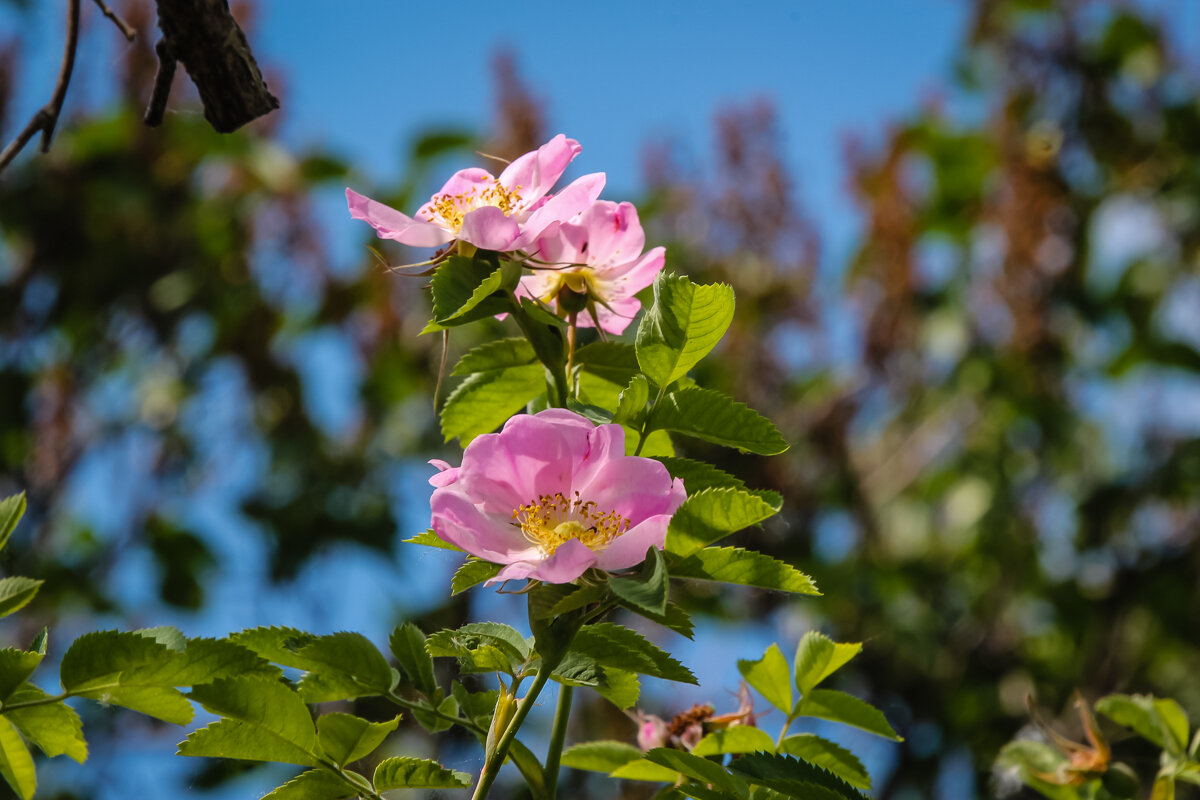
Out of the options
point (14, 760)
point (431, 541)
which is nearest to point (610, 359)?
point (431, 541)

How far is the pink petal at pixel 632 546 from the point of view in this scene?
1.52 feet

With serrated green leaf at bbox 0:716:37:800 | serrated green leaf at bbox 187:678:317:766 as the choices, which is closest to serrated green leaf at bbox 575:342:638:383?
serrated green leaf at bbox 187:678:317:766

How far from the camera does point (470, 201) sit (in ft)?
2.12

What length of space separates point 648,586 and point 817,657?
0.25m

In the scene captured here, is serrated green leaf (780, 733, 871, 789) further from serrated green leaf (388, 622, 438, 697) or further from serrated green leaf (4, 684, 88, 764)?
serrated green leaf (4, 684, 88, 764)

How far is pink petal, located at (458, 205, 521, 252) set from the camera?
0.54 metres

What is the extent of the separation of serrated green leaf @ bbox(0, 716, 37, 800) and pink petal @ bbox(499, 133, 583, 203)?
0.39 m

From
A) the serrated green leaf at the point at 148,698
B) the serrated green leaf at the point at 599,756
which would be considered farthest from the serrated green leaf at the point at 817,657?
the serrated green leaf at the point at 148,698

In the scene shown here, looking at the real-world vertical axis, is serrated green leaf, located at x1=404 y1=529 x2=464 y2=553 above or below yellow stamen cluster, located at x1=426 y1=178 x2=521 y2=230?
below

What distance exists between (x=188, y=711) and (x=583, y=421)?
0.80 ft

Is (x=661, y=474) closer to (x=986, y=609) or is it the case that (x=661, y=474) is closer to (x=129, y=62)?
(x=986, y=609)

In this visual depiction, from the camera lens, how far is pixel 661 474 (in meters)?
0.49

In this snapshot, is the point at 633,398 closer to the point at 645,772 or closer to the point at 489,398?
the point at 489,398

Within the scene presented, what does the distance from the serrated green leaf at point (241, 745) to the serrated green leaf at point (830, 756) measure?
0.29 metres
